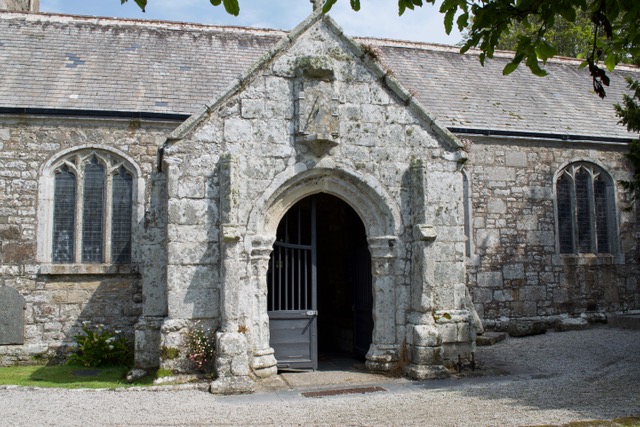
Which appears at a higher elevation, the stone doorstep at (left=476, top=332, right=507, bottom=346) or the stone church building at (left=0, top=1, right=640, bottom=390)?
the stone church building at (left=0, top=1, right=640, bottom=390)

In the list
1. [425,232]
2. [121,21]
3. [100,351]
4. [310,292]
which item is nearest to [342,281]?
[310,292]

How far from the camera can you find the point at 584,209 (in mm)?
14531

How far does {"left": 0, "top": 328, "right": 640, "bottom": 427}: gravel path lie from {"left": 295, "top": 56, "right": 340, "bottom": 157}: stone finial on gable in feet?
11.1

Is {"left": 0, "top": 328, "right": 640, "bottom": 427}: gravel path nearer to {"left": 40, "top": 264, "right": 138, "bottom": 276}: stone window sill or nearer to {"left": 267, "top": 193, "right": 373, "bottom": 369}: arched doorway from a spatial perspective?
{"left": 267, "top": 193, "right": 373, "bottom": 369}: arched doorway

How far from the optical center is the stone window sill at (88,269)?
11.3 m

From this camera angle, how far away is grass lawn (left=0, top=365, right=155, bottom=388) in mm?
8328

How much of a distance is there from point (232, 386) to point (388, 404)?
196 cm

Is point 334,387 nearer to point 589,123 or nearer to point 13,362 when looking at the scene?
point 13,362

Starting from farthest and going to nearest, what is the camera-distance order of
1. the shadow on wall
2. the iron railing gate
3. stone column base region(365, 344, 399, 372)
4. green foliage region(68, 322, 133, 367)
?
Answer: the shadow on wall < green foliage region(68, 322, 133, 367) < the iron railing gate < stone column base region(365, 344, 399, 372)

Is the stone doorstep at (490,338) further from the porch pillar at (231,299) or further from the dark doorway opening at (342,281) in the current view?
the porch pillar at (231,299)

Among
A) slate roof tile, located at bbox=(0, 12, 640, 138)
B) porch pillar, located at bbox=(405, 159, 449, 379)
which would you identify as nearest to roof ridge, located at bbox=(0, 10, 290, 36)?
slate roof tile, located at bbox=(0, 12, 640, 138)

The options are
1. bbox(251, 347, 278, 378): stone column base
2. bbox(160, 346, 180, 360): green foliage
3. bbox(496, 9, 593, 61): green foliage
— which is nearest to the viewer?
bbox(160, 346, 180, 360): green foliage

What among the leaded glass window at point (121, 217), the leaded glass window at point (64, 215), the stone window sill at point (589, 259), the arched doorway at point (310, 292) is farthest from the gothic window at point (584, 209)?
the leaded glass window at point (64, 215)

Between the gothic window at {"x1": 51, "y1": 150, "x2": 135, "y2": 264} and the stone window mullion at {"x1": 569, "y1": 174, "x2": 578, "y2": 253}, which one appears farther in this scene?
the stone window mullion at {"x1": 569, "y1": 174, "x2": 578, "y2": 253}
